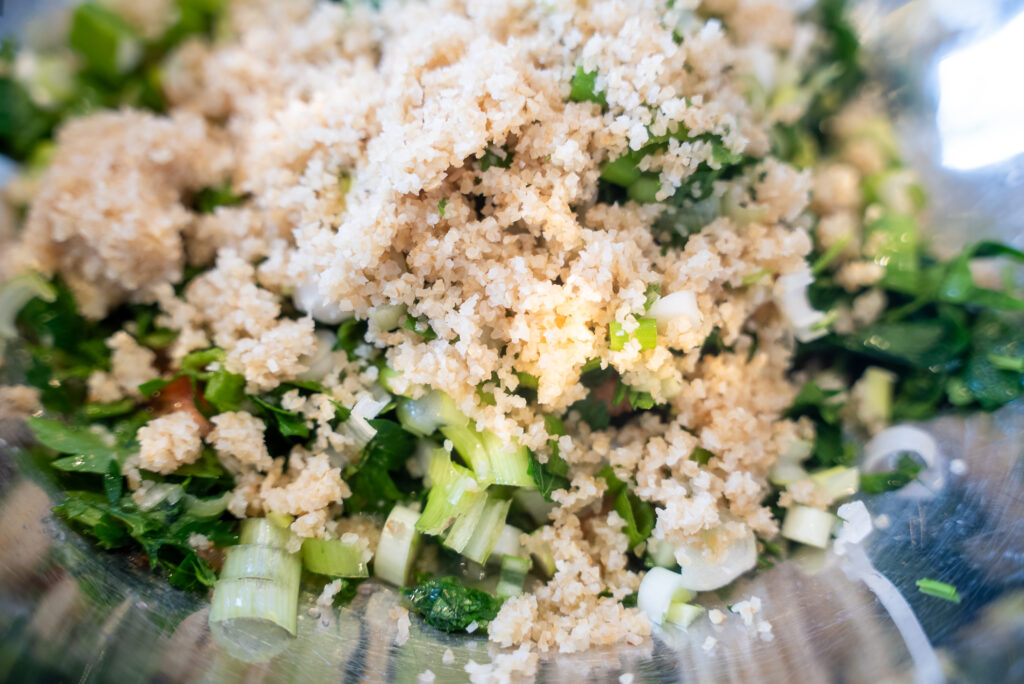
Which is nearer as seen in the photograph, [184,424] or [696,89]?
[184,424]

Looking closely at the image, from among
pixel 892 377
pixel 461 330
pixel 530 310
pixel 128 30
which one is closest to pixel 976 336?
pixel 892 377

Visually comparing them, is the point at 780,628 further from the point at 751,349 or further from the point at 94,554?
the point at 94,554

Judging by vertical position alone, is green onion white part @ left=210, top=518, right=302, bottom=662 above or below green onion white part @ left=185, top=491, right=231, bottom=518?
below

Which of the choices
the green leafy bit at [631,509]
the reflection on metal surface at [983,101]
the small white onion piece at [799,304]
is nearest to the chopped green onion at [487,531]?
the green leafy bit at [631,509]

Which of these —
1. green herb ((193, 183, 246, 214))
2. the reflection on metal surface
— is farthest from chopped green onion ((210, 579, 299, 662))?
the reflection on metal surface

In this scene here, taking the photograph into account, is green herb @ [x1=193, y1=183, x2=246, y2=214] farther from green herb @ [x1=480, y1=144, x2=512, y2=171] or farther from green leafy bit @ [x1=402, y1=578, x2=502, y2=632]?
green leafy bit @ [x1=402, y1=578, x2=502, y2=632]

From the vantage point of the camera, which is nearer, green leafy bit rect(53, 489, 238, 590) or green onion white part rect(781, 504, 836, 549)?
green leafy bit rect(53, 489, 238, 590)
